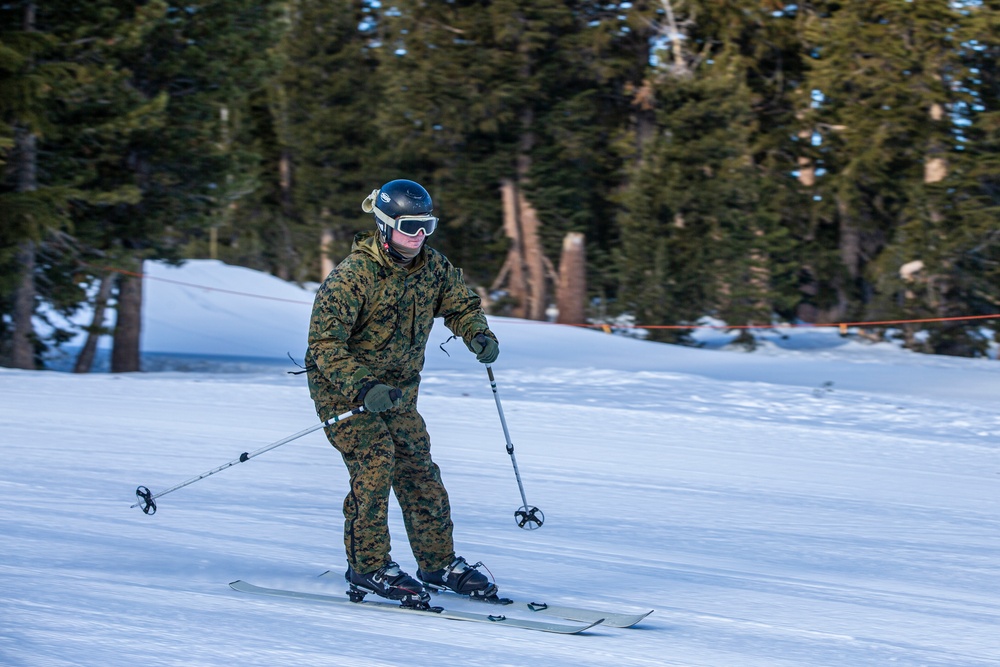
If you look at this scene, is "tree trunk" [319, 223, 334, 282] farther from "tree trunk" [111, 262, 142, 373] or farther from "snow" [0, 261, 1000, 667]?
"snow" [0, 261, 1000, 667]

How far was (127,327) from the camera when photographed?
17.9m

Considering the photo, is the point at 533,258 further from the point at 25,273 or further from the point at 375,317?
the point at 375,317

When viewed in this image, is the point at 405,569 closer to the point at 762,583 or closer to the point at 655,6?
the point at 762,583

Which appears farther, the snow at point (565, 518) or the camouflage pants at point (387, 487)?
the camouflage pants at point (387, 487)

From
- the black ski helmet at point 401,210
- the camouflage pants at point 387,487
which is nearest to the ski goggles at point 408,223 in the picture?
the black ski helmet at point 401,210

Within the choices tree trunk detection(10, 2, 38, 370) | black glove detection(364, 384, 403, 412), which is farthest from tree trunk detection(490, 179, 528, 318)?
black glove detection(364, 384, 403, 412)

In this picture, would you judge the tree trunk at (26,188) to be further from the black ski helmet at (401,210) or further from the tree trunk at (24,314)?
the black ski helmet at (401,210)

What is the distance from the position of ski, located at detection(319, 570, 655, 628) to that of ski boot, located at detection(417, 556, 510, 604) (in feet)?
0.06

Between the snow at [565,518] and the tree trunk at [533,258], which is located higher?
the tree trunk at [533,258]

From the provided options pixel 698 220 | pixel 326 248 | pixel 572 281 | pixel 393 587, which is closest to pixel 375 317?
pixel 393 587

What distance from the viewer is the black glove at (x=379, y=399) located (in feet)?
14.0

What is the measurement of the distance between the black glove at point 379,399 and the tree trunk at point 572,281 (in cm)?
1540

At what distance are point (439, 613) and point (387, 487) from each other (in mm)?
535

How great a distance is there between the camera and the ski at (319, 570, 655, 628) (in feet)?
14.9
